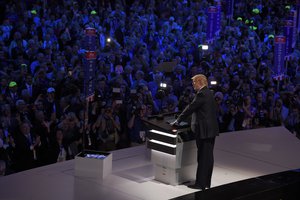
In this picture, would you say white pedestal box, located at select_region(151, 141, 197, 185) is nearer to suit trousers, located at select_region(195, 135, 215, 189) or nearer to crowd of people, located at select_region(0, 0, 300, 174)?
suit trousers, located at select_region(195, 135, 215, 189)

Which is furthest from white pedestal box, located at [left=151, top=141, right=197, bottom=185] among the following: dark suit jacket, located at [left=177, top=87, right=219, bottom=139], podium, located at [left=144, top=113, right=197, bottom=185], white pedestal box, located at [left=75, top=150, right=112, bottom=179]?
white pedestal box, located at [left=75, top=150, right=112, bottom=179]

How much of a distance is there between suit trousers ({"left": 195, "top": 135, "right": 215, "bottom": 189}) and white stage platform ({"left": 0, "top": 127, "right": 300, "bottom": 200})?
0.56 feet

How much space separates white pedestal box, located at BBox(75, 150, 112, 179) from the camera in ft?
17.5

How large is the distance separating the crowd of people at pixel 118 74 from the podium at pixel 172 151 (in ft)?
2.97

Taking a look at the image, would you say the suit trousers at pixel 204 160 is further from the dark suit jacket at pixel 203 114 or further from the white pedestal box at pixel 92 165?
the white pedestal box at pixel 92 165

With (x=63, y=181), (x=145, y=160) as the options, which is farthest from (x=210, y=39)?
(x=63, y=181)

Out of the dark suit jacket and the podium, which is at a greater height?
the dark suit jacket

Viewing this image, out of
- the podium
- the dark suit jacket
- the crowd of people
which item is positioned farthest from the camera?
the crowd of people

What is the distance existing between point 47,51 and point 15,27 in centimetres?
126

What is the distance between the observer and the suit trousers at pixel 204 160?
4938 mm

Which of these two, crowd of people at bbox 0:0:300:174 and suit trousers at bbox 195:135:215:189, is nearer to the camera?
suit trousers at bbox 195:135:215:189

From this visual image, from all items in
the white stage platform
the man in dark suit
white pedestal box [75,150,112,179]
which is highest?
the man in dark suit

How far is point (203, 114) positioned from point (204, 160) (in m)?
0.47

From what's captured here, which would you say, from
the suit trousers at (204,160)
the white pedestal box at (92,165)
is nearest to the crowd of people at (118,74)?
the white pedestal box at (92,165)
